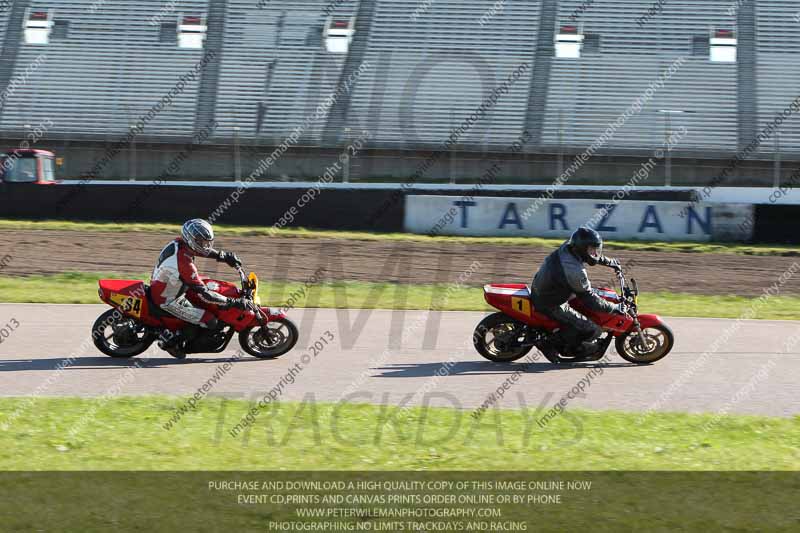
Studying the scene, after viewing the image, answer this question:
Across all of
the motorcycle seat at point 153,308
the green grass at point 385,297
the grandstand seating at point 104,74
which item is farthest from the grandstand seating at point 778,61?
the motorcycle seat at point 153,308

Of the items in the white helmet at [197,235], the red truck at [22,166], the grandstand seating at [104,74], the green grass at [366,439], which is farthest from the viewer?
the grandstand seating at [104,74]

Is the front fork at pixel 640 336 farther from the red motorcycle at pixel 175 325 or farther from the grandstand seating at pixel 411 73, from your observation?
the grandstand seating at pixel 411 73

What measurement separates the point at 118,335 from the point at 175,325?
63cm

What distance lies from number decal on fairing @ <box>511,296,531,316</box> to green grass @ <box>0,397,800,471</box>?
88.4 inches

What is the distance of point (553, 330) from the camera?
10.9 meters

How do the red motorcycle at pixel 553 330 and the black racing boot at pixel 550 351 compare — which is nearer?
the red motorcycle at pixel 553 330

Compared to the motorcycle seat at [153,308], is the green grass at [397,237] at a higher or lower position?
lower

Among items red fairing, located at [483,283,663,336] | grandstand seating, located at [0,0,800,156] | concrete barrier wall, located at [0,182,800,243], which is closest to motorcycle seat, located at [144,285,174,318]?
red fairing, located at [483,283,663,336]

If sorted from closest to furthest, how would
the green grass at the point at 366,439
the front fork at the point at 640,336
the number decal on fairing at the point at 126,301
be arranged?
the green grass at the point at 366,439 → the number decal on fairing at the point at 126,301 → the front fork at the point at 640,336

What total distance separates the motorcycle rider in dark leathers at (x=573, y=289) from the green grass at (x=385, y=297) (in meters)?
4.58

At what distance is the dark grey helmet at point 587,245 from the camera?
1047 centimetres

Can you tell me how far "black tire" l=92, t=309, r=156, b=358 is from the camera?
10.8 metres

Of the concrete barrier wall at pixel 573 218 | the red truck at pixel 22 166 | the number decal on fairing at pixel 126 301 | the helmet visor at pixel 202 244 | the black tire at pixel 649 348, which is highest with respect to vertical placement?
the helmet visor at pixel 202 244

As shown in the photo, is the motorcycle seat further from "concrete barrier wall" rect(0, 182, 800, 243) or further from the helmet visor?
"concrete barrier wall" rect(0, 182, 800, 243)
